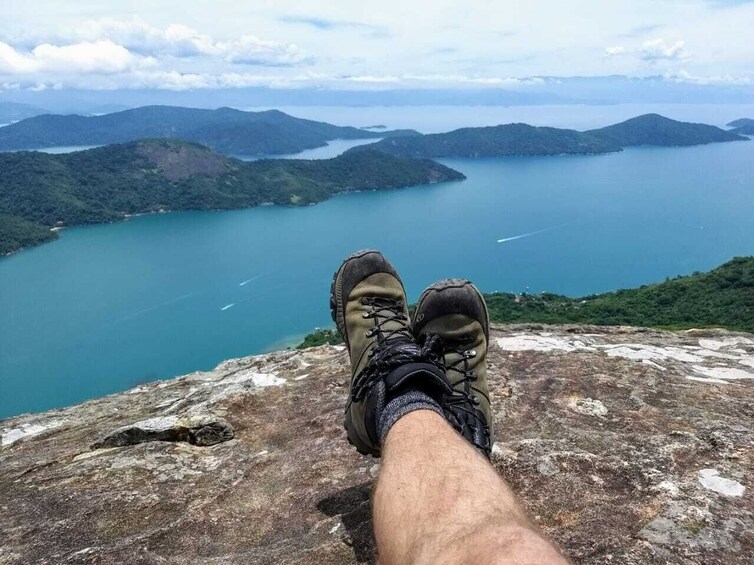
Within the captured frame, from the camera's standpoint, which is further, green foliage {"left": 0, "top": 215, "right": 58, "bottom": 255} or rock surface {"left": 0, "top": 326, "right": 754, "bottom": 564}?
green foliage {"left": 0, "top": 215, "right": 58, "bottom": 255}

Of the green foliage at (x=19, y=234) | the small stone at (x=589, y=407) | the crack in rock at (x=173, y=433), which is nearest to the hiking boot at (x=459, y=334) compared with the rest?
the small stone at (x=589, y=407)

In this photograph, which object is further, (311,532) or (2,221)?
(2,221)

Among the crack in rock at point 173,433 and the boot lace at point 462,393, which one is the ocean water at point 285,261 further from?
the boot lace at point 462,393

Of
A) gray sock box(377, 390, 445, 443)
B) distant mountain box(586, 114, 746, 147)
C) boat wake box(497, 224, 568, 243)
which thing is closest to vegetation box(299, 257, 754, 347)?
gray sock box(377, 390, 445, 443)

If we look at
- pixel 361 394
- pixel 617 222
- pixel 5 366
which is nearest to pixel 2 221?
pixel 5 366

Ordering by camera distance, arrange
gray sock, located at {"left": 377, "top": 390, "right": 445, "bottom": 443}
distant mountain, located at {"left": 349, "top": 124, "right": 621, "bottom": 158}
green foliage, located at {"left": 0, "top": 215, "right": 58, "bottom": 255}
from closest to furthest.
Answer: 1. gray sock, located at {"left": 377, "top": 390, "right": 445, "bottom": 443}
2. green foliage, located at {"left": 0, "top": 215, "right": 58, "bottom": 255}
3. distant mountain, located at {"left": 349, "top": 124, "right": 621, "bottom": 158}

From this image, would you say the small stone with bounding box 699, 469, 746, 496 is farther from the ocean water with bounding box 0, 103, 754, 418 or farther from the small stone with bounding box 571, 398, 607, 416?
the ocean water with bounding box 0, 103, 754, 418

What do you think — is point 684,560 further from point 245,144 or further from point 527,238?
point 245,144
